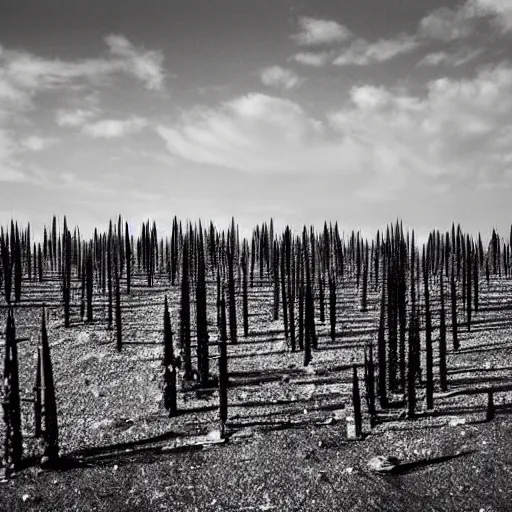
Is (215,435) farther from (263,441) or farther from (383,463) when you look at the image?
(383,463)

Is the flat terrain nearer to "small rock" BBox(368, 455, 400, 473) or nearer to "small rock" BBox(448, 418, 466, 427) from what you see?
"small rock" BBox(448, 418, 466, 427)

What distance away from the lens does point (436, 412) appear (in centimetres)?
3403

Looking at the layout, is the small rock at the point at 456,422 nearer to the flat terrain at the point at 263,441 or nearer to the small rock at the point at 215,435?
the flat terrain at the point at 263,441

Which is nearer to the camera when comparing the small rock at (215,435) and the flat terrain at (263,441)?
the flat terrain at (263,441)

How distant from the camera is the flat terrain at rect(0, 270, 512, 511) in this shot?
24750 millimetres

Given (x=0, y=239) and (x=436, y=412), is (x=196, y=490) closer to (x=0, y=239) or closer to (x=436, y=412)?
(x=436, y=412)

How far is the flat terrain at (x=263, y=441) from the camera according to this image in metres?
24.8

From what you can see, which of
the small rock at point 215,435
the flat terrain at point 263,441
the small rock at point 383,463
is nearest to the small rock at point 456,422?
the flat terrain at point 263,441

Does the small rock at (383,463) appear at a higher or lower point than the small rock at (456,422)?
lower

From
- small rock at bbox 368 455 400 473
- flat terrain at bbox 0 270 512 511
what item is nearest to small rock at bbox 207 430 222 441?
flat terrain at bbox 0 270 512 511

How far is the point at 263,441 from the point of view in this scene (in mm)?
31656

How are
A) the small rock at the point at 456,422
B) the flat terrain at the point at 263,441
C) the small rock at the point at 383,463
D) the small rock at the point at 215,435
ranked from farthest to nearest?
the small rock at the point at 215,435
the small rock at the point at 456,422
the small rock at the point at 383,463
the flat terrain at the point at 263,441

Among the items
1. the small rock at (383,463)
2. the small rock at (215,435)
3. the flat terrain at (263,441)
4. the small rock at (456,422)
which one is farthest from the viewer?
the small rock at (215,435)

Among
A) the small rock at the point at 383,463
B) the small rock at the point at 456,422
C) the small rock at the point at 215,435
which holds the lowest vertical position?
the small rock at the point at 215,435
